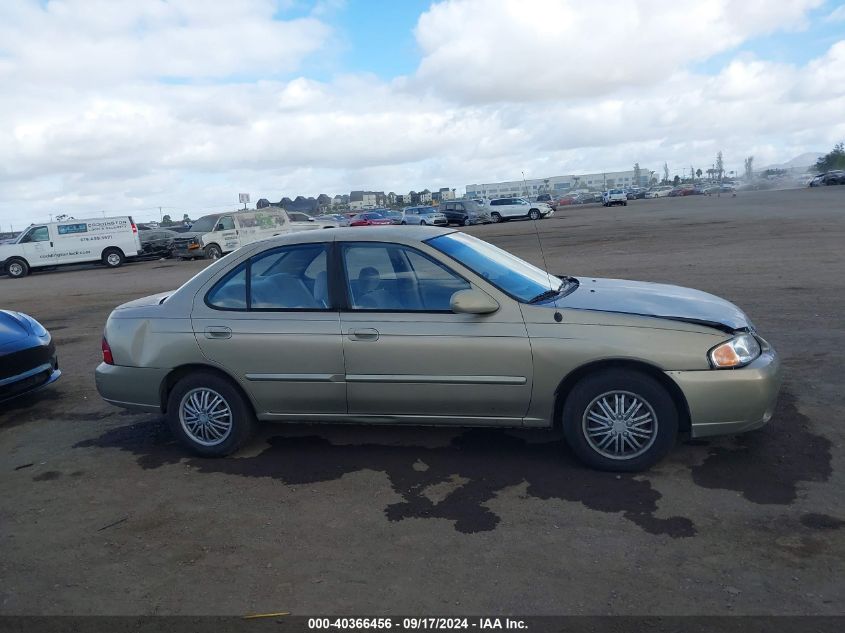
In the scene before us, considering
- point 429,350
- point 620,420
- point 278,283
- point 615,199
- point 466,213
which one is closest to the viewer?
point 620,420

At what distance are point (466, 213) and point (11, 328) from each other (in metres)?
43.1

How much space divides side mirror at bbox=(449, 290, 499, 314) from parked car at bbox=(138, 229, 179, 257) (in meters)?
28.6

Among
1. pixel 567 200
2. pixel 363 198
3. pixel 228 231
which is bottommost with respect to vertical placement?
pixel 567 200

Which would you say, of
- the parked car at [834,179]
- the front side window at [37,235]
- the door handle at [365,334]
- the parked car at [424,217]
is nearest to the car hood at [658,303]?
the door handle at [365,334]

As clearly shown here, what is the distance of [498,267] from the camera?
5.35 meters

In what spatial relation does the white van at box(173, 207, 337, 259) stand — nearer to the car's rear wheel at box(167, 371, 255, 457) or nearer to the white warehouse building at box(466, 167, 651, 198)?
the white warehouse building at box(466, 167, 651, 198)

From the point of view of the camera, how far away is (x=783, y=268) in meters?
13.5

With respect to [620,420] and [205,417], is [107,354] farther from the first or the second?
[620,420]

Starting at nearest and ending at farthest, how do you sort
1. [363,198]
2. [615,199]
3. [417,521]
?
1. [417,521]
2. [615,199]
3. [363,198]

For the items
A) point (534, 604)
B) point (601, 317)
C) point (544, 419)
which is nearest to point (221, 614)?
point (534, 604)

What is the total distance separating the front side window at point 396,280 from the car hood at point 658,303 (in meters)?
0.80

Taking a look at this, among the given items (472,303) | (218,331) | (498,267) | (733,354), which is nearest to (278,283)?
(218,331)

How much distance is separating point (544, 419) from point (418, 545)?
130cm

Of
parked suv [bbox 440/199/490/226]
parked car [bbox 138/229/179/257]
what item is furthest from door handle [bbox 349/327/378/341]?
parked suv [bbox 440/199/490/226]
